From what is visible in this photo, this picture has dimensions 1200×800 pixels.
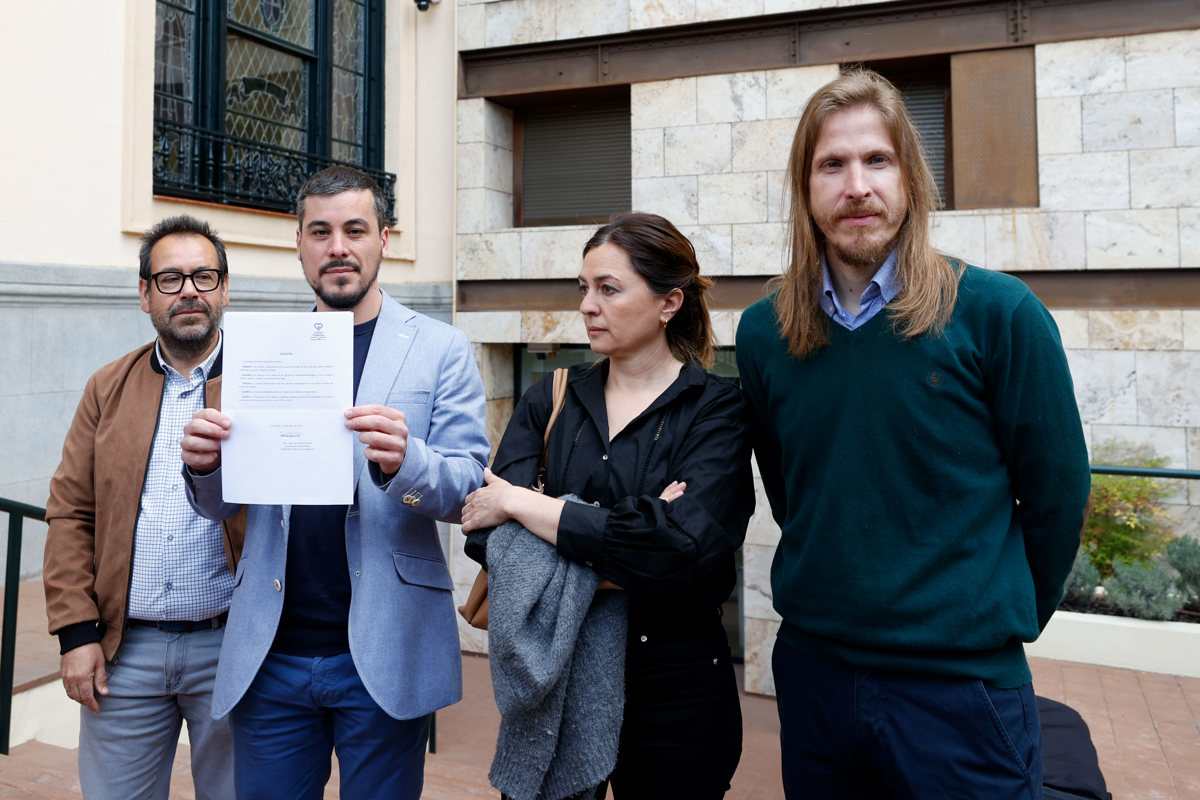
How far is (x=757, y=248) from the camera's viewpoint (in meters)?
8.66

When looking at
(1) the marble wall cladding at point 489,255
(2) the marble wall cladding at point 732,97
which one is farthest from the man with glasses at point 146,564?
(1) the marble wall cladding at point 489,255

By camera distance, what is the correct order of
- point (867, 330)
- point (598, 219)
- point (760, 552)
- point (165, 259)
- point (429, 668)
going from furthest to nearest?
point (598, 219), point (760, 552), point (165, 259), point (429, 668), point (867, 330)

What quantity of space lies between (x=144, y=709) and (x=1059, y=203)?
7.72 m

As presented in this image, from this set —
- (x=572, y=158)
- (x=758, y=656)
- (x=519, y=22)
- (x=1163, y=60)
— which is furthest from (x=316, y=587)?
(x=519, y=22)

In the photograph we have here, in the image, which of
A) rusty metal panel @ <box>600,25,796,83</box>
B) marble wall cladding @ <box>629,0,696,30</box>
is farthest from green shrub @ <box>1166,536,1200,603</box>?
marble wall cladding @ <box>629,0,696,30</box>

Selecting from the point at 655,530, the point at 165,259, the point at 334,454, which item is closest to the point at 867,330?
the point at 655,530

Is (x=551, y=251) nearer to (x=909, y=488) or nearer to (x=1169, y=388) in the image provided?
(x=1169, y=388)

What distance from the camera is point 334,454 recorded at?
236 cm

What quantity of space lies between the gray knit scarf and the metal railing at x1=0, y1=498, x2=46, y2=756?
329 centimetres

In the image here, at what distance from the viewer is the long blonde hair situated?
2072mm

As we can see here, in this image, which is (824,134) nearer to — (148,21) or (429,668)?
(429,668)

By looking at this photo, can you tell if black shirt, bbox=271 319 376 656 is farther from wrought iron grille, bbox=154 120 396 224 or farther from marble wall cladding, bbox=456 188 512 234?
marble wall cladding, bbox=456 188 512 234

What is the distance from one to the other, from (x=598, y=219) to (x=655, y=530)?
7826 mm

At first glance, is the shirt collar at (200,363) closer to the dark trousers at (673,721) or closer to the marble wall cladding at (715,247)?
the dark trousers at (673,721)
